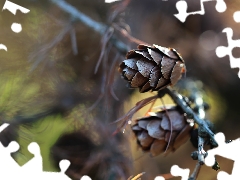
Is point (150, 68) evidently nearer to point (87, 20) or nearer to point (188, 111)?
point (188, 111)

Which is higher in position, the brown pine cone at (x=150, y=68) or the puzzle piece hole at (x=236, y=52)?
the puzzle piece hole at (x=236, y=52)

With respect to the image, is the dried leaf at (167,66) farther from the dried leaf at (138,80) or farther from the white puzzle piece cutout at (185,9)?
the white puzzle piece cutout at (185,9)

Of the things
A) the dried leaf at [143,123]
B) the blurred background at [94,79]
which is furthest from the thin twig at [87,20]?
the dried leaf at [143,123]

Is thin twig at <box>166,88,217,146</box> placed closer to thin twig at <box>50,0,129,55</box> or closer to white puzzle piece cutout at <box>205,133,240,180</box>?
white puzzle piece cutout at <box>205,133,240,180</box>

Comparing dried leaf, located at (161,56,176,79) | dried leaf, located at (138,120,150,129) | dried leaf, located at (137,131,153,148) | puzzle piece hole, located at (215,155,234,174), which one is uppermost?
dried leaf, located at (161,56,176,79)

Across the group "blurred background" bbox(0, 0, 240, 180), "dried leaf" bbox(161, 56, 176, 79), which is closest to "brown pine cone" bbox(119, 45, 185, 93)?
"dried leaf" bbox(161, 56, 176, 79)

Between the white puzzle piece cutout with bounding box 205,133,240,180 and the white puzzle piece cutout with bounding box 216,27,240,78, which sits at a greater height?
the white puzzle piece cutout with bounding box 216,27,240,78

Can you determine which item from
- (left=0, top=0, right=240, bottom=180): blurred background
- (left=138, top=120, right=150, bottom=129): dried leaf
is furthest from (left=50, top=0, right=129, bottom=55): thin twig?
(left=138, top=120, right=150, bottom=129): dried leaf

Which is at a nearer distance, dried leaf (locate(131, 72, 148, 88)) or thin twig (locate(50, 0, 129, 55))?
dried leaf (locate(131, 72, 148, 88))
